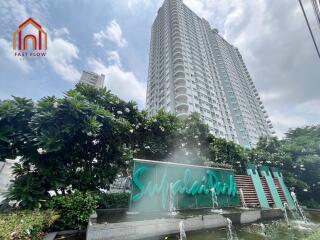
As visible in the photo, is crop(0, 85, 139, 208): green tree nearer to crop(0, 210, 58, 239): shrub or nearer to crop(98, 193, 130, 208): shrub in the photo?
crop(98, 193, 130, 208): shrub

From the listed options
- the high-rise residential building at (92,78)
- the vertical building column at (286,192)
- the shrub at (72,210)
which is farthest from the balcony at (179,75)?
the high-rise residential building at (92,78)

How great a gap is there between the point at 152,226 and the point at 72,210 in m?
2.61

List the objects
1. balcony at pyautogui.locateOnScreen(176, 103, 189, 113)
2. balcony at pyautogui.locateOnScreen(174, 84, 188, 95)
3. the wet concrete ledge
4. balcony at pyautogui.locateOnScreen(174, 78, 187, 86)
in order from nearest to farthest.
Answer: the wet concrete ledge, balcony at pyautogui.locateOnScreen(176, 103, 189, 113), balcony at pyautogui.locateOnScreen(174, 84, 188, 95), balcony at pyautogui.locateOnScreen(174, 78, 187, 86)

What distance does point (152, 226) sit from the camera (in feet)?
15.8

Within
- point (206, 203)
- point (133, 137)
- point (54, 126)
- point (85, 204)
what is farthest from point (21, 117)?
point (206, 203)

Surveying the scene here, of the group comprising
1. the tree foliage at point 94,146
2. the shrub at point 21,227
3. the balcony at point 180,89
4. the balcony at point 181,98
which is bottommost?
the shrub at point 21,227

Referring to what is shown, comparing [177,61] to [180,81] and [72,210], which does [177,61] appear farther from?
[72,210]

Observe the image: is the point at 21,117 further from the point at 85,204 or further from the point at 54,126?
the point at 85,204

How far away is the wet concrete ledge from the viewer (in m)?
4.16

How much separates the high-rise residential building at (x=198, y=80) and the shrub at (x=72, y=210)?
28.6 meters

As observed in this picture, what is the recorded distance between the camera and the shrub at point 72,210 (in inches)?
190

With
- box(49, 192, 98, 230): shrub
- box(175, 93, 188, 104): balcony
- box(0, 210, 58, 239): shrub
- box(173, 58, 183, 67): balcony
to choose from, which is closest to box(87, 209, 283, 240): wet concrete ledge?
box(49, 192, 98, 230): shrub

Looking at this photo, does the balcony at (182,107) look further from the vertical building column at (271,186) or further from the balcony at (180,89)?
the vertical building column at (271,186)

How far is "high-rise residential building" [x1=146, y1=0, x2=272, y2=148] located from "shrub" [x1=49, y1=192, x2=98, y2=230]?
28.6 m
